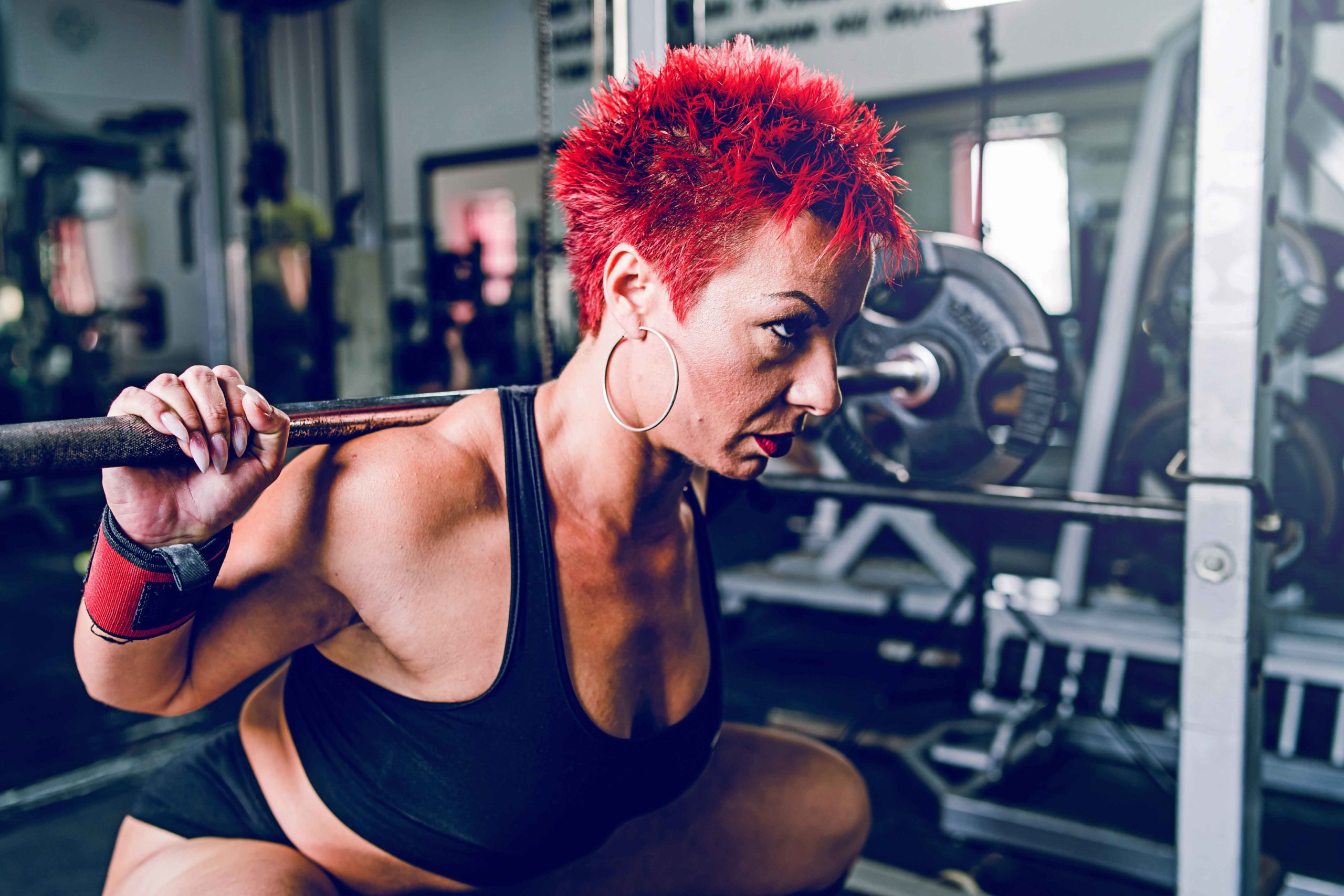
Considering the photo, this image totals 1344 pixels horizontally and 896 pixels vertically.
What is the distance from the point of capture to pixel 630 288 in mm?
821

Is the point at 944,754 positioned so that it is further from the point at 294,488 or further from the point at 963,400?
the point at 294,488

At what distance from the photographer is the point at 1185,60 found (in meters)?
2.51

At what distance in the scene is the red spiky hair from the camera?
2.56 feet

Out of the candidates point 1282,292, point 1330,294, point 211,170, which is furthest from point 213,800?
point 211,170

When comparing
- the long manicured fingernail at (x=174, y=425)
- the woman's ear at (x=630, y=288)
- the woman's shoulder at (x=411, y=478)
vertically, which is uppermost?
the woman's ear at (x=630, y=288)

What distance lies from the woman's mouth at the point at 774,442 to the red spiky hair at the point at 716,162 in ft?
0.45

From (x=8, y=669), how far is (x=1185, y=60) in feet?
12.5

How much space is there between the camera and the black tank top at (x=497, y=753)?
0.83m

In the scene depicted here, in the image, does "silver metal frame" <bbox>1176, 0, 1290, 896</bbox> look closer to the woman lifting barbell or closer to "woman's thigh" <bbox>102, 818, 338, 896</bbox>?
the woman lifting barbell

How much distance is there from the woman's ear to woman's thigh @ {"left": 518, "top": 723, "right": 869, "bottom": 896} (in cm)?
58

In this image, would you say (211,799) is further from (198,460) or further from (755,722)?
(755,722)

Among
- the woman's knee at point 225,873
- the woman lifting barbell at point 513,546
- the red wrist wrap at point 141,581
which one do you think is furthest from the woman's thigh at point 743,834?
the red wrist wrap at point 141,581

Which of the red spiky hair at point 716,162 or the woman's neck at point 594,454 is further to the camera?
the woman's neck at point 594,454

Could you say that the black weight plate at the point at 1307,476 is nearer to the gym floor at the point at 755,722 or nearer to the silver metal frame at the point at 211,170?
the gym floor at the point at 755,722
